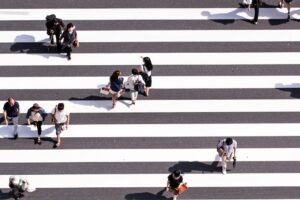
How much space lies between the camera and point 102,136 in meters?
20.2

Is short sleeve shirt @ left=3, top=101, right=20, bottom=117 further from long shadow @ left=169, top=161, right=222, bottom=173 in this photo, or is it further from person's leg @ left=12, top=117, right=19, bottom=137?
long shadow @ left=169, top=161, right=222, bottom=173

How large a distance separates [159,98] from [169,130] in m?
1.22

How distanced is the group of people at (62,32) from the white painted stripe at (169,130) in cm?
264

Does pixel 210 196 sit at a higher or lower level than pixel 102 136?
lower

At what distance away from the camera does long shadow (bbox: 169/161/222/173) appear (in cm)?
1962

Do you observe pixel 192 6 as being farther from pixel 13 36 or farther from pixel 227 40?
pixel 13 36

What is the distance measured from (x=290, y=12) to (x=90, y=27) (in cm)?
679

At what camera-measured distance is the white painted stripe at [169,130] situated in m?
20.2

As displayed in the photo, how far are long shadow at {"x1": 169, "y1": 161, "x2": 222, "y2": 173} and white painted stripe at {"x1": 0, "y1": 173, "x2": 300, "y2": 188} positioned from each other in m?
0.17

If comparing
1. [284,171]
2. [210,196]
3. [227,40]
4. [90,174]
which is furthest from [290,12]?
[90,174]

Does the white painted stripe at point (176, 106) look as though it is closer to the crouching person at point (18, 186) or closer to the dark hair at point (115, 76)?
the dark hair at point (115, 76)

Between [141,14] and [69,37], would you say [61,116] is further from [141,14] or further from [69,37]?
[141,14]

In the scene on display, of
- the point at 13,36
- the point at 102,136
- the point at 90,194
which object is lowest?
the point at 90,194

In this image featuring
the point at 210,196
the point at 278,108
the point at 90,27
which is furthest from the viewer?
the point at 90,27
